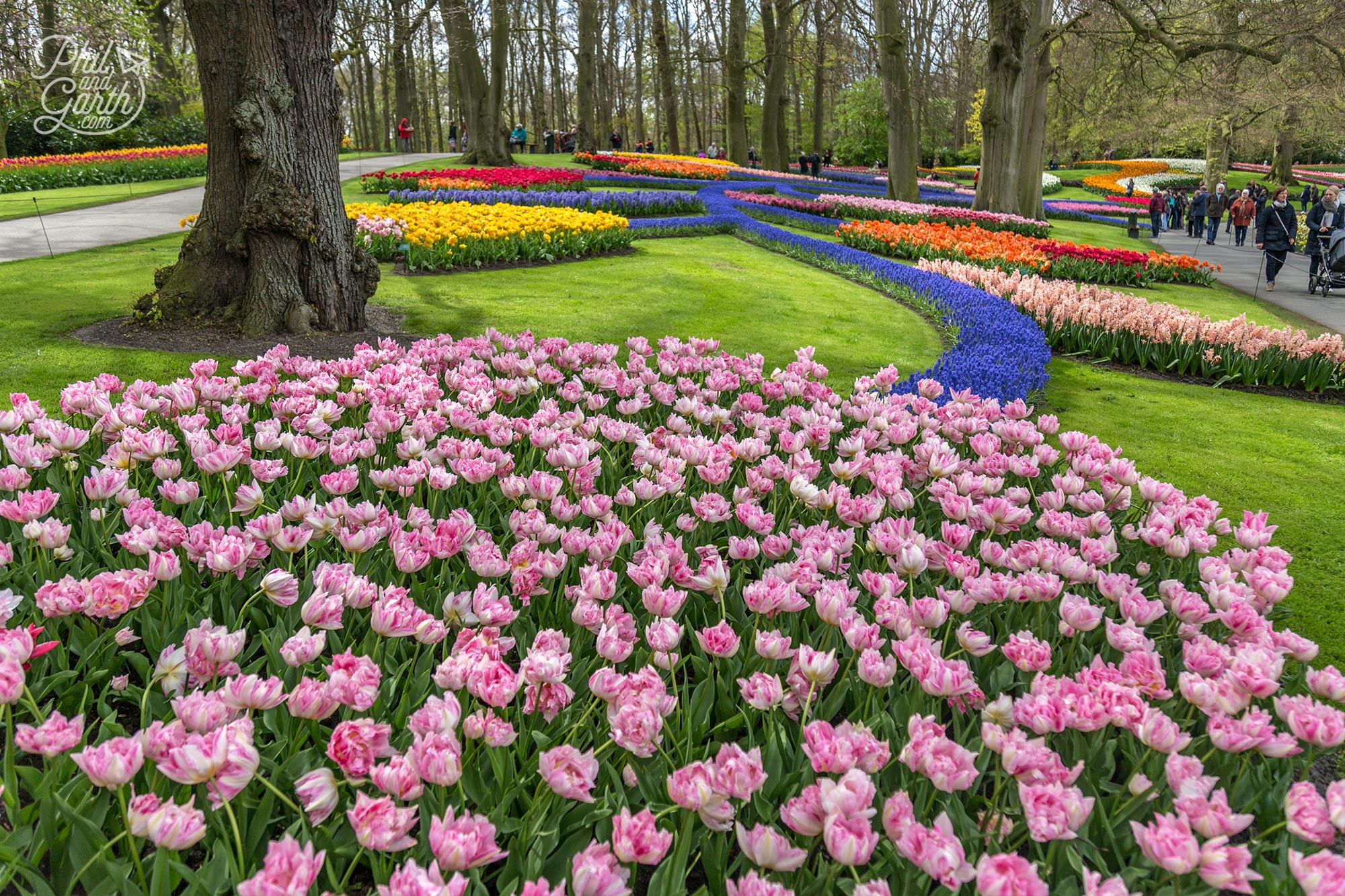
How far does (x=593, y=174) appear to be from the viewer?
22484 mm

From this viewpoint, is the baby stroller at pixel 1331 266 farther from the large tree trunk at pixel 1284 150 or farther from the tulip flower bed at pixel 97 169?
the large tree trunk at pixel 1284 150

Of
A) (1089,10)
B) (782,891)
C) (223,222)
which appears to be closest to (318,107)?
(223,222)

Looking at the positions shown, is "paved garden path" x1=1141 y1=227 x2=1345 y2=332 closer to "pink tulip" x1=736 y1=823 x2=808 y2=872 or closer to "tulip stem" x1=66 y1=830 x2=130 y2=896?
"pink tulip" x1=736 y1=823 x2=808 y2=872

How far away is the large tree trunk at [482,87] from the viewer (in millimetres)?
21641

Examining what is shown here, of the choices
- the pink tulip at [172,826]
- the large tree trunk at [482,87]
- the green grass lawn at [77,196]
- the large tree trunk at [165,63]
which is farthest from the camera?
the large tree trunk at [165,63]

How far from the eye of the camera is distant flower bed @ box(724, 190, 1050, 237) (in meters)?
17.3

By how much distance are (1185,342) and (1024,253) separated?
5.29m

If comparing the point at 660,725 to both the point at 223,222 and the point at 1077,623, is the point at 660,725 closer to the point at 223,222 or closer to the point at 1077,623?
the point at 1077,623

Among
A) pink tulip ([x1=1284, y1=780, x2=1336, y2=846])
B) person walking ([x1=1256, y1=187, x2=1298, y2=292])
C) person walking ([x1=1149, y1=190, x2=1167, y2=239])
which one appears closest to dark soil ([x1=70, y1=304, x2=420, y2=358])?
pink tulip ([x1=1284, y1=780, x2=1336, y2=846])

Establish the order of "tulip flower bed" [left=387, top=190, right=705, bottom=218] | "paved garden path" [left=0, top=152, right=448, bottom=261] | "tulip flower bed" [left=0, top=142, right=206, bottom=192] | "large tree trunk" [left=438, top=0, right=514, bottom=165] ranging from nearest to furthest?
"paved garden path" [left=0, top=152, right=448, bottom=261] < "tulip flower bed" [left=387, top=190, right=705, bottom=218] < "tulip flower bed" [left=0, top=142, right=206, bottom=192] < "large tree trunk" [left=438, top=0, right=514, bottom=165]

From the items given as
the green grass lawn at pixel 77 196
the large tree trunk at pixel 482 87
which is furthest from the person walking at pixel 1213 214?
the green grass lawn at pixel 77 196

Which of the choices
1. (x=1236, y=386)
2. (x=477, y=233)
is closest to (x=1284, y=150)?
(x=1236, y=386)

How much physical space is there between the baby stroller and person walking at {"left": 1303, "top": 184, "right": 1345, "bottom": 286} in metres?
0.06

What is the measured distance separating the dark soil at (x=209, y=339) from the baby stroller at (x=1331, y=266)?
1408 cm
